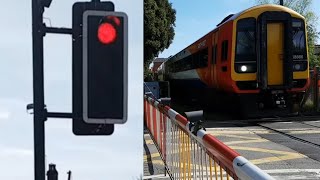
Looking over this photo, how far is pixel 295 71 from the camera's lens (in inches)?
642

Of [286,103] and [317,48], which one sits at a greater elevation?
[317,48]

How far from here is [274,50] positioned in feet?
52.7

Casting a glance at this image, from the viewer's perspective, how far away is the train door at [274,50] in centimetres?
1588

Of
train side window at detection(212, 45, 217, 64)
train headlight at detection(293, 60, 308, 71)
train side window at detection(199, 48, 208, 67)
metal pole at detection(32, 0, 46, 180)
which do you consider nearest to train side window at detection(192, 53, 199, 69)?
train side window at detection(199, 48, 208, 67)

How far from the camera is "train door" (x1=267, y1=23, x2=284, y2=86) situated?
632 inches

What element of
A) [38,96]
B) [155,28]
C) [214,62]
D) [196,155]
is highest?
[155,28]

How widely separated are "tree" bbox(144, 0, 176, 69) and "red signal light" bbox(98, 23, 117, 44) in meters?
32.9

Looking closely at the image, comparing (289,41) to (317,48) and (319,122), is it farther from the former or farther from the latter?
(317,48)

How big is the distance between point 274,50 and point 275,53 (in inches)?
4.0

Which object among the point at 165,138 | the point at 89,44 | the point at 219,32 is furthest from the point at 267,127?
the point at 89,44

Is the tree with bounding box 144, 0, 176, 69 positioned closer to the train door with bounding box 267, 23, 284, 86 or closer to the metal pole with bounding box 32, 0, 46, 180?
the train door with bounding box 267, 23, 284, 86

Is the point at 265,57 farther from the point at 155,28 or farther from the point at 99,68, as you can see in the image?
the point at 155,28

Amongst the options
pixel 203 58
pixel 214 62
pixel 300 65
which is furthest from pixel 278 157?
pixel 203 58

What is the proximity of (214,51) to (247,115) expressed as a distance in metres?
2.88
